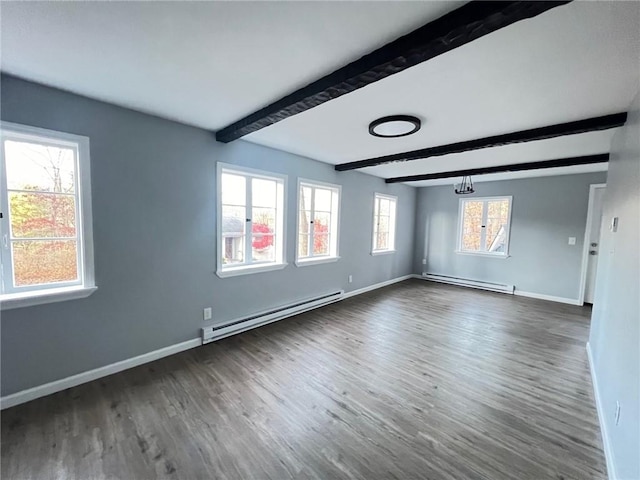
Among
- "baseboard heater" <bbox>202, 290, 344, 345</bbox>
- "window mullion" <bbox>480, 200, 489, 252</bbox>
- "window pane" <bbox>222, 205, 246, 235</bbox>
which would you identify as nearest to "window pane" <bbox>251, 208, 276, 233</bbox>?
"window pane" <bbox>222, 205, 246, 235</bbox>

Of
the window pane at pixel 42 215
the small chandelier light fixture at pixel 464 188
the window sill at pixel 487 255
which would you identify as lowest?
the window sill at pixel 487 255

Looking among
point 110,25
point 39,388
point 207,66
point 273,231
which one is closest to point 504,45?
point 207,66

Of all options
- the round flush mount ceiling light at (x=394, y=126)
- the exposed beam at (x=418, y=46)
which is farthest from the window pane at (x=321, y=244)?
the exposed beam at (x=418, y=46)

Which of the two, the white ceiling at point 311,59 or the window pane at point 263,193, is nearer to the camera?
the white ceiling at point 311,59

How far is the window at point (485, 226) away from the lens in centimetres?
559

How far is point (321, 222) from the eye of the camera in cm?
454

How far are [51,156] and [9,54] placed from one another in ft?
2.45

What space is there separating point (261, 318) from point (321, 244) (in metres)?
1.64

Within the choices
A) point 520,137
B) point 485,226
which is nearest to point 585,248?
point 485,226

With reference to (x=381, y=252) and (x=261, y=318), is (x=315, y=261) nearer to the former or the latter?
(x=261, y=318)

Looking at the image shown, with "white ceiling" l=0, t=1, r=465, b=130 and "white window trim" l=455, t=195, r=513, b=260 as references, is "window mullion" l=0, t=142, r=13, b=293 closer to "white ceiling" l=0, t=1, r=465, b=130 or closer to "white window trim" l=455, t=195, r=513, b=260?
"white ceiling" l=0, t=1, r=465, b=130

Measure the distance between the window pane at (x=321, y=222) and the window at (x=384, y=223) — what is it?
1323 millimetres

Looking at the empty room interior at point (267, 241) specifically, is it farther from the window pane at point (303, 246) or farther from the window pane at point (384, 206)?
the window pane at point (384, 206)

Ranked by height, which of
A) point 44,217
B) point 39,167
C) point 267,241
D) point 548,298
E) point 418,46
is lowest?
point 548,298
